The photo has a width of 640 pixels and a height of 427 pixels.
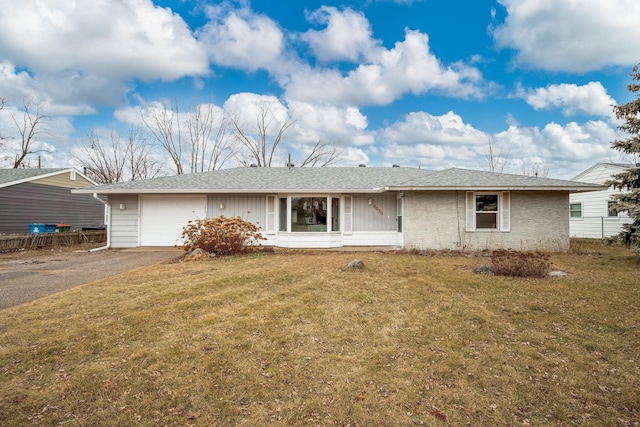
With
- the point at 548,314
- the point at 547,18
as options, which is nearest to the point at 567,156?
the point at 547,18

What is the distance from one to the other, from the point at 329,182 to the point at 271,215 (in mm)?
2843

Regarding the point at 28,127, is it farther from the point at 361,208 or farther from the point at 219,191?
the point at 361,208

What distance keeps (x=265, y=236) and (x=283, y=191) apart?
2.10 meters

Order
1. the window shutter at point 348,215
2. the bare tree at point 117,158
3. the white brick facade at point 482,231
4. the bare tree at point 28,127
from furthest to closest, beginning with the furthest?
the bare tree at point 117,158
the bare tree at point 28,127
the window shutter at point 348,215
the white brick facade at point 482,231

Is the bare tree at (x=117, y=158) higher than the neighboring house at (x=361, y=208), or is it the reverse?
the bare tree at (x=117, y=158)

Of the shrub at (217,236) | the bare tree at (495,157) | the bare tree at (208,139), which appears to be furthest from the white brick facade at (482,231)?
the bare tree at (208,139)

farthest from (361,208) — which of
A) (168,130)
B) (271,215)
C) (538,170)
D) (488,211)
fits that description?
(538,170)

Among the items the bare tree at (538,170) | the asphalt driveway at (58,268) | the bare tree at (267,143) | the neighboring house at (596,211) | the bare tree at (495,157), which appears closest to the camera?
the asphalt driveway at (58,268)

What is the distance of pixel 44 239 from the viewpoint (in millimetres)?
14000

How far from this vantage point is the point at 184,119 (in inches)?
1039

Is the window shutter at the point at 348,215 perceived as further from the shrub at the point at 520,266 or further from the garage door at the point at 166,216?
the shrub at the point at 520,266

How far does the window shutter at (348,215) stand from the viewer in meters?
13.4

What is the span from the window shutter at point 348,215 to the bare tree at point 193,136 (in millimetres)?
17497

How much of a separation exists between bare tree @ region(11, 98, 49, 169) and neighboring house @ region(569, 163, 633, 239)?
38.6 meters
